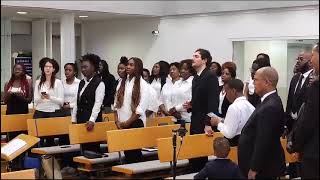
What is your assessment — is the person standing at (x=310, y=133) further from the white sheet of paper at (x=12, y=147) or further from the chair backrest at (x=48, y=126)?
the chair backrest at (x=48, y=126)

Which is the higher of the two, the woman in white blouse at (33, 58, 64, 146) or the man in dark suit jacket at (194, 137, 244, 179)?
the woman in white blouse at (33, 58, 64, 146)

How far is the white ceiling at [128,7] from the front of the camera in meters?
13.0

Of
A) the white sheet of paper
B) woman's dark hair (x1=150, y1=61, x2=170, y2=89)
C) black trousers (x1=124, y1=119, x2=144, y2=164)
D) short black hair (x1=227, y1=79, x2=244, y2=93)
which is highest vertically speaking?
woman's dark hair (x1=150, y1=61, x2=170, y2=89)

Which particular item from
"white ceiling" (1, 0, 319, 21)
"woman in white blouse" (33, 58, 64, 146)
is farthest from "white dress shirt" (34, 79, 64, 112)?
"white ceiling" (1, 0, 319, 21)

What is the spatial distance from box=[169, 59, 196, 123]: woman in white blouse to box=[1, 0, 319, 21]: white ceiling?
394cm

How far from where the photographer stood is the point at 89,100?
844 centimetres

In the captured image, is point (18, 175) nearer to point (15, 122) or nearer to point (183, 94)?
point (15, 122)

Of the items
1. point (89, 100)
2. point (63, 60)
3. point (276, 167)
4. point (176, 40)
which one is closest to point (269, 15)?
point (176, 40)

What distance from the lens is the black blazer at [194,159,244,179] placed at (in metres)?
5.04

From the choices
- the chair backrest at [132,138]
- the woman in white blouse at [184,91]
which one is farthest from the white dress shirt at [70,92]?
the chair backrest at [132,138]

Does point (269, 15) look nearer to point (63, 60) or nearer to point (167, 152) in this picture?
point (63, 60)

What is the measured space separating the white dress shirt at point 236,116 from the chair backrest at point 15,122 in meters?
Result: 4.65

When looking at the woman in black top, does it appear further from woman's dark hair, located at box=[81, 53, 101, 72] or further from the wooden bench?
woman's dark hair, located at box=[81, 53, 101, 72]

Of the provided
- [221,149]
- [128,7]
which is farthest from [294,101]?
[128,7]
